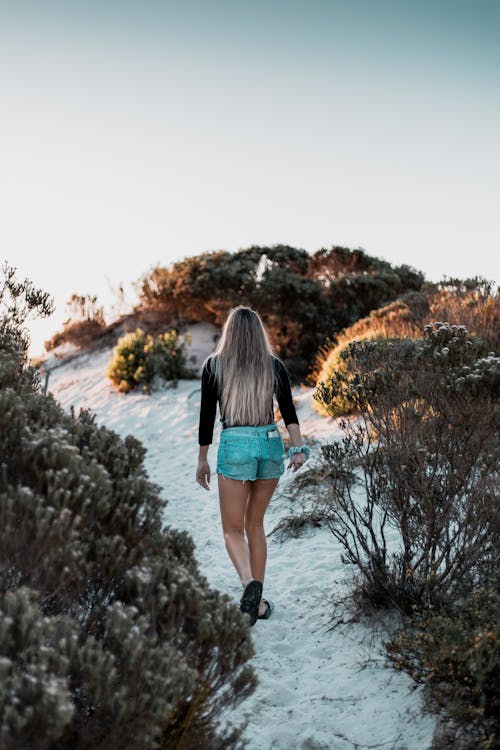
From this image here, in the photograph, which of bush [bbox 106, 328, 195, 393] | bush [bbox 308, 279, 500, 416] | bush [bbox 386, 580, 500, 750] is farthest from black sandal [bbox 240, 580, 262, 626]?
bush [bbox 106, 328, 195, 393]

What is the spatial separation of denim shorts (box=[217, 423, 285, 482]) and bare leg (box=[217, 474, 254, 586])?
0.28 ft

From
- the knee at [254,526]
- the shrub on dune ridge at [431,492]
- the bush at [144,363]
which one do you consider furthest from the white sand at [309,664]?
the bush at [144,363]

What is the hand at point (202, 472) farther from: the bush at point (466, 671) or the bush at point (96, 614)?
the bush at point (466, 671)

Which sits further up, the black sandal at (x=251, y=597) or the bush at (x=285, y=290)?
the bush at (x=285, y=290)

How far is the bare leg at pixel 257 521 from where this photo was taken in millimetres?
4363

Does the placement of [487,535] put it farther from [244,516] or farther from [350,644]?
[244,516]

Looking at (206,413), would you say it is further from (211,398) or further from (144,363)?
(144,363)

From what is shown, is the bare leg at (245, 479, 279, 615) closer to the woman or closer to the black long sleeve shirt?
the woman

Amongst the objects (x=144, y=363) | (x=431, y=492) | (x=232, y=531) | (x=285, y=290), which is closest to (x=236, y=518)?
(x=232, y=531)

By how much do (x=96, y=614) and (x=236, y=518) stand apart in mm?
1981

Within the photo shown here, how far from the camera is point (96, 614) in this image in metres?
2.39

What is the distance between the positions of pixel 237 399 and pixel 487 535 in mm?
1814

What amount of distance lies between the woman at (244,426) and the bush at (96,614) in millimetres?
1398

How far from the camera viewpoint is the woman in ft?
13.6
